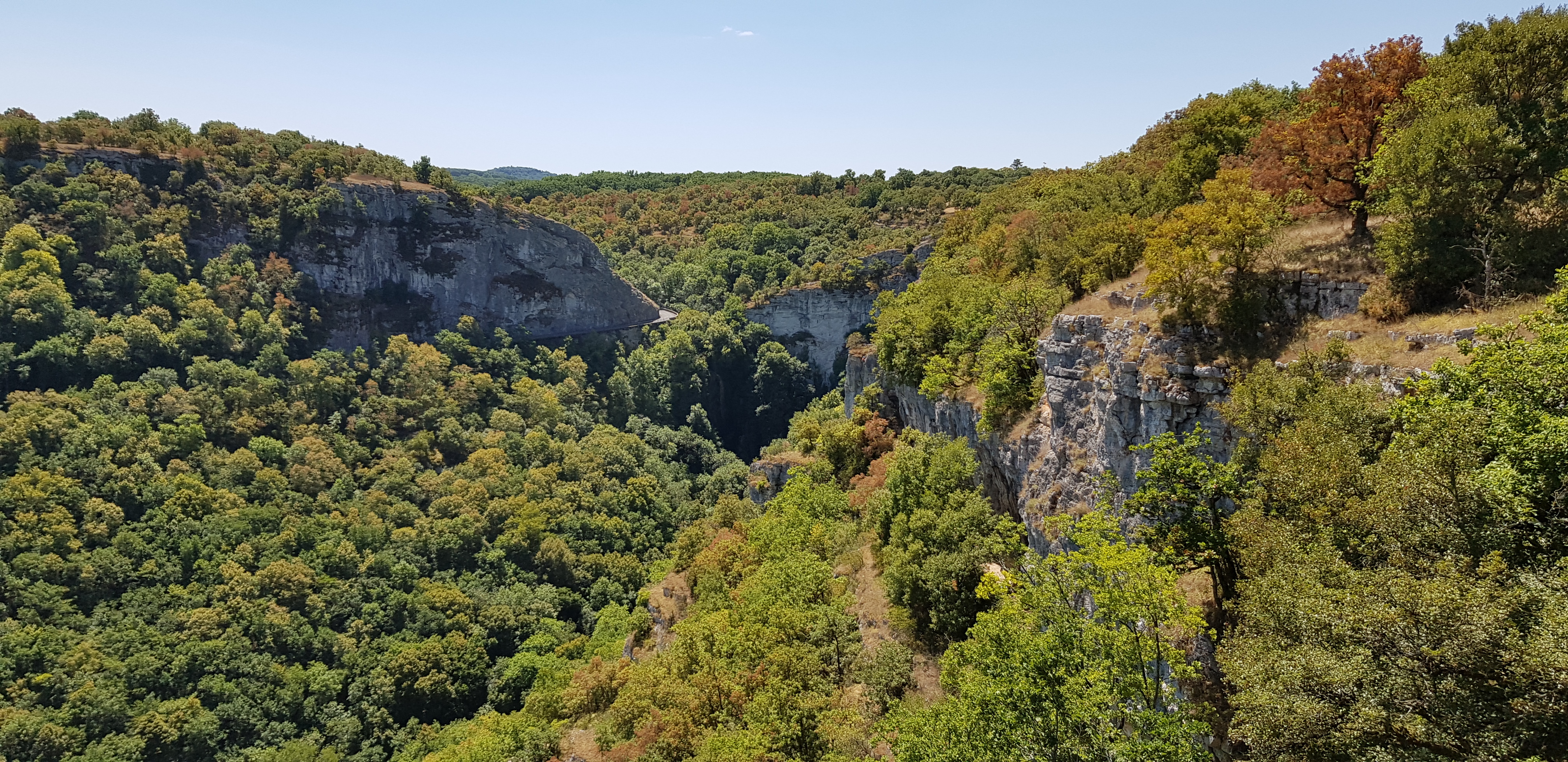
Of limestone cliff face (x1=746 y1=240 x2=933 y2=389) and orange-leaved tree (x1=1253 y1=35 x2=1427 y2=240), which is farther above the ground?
orange-leaved tree (x1=1253 y1=35 x2=1427 y2=240)

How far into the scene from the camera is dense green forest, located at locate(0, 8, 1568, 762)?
1127 centimetres

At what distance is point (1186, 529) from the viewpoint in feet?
53.4

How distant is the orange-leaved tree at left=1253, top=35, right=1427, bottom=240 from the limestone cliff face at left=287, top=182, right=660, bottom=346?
98979 mm

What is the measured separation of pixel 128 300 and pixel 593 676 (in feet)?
242

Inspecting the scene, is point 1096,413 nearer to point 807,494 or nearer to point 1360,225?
point 1360,225

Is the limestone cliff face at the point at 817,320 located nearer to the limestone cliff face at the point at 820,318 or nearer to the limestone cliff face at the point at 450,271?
the limestone cliff face at the point at 820,318

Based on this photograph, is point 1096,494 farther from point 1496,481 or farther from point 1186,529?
point 1496,481

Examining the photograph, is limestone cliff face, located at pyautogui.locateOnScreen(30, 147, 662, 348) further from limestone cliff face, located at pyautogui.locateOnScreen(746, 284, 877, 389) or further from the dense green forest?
limestone cliff face, located at pyautogui.locateOnScreen(746, 284, 877, 389)

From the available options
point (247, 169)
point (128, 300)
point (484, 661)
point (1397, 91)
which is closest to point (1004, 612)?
point (1397, 91)

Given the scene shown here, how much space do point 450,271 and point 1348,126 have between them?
104m

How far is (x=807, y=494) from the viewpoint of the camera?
140 feet

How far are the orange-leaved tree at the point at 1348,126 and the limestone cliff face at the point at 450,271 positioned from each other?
98979 mm

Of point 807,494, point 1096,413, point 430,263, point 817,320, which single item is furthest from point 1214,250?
point 430,263

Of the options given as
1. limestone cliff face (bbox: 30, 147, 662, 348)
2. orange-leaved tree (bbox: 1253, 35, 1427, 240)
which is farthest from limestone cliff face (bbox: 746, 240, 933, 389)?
orange-leaved tree (bbox: 1253, 35, 1427, 240)
